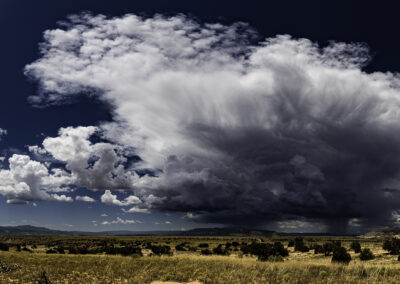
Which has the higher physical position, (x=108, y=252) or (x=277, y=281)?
(x=277, y=281)

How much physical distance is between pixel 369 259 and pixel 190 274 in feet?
87.9

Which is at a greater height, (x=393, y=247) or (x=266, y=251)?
(x=393, y=247)

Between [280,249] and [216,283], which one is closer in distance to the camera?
[216,283]

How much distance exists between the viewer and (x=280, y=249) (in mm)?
45625

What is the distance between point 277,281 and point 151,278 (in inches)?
297

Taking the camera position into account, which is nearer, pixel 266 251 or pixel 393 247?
pixel 266 251

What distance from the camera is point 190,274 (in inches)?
848

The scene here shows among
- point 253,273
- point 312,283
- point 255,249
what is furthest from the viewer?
point 255,249

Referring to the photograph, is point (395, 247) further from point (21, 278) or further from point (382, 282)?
point (21, 278)

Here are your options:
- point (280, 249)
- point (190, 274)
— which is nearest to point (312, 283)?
point (190, 274)

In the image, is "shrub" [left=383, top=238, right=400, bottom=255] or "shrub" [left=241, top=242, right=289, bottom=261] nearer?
"shrub" [left=241, top=242, right=289, bottom=261]

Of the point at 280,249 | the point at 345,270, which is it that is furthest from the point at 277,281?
the point at 280,249

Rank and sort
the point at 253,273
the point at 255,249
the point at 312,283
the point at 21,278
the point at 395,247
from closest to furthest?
the point at 312,283
the point at 253,273
the point at 21,278
the point at 395,247
the point at 255,249

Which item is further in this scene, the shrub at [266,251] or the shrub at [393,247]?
the shrub at [393,247]
